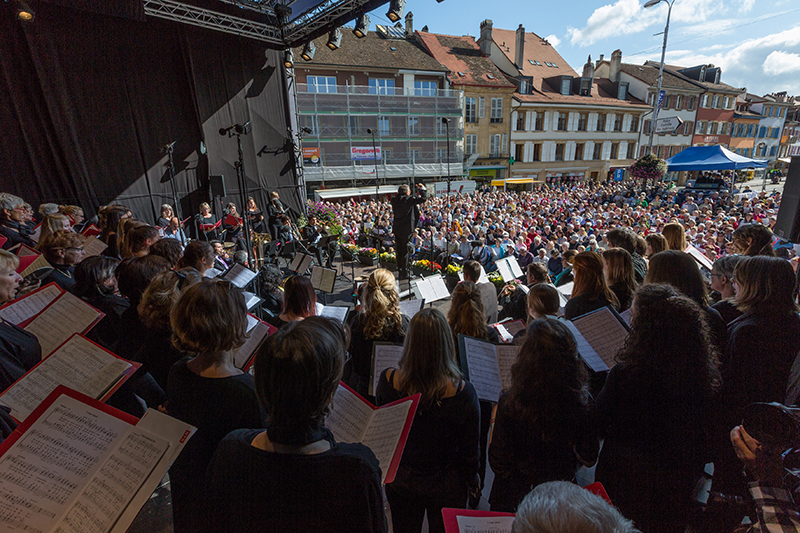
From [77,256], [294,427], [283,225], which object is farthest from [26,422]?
[283,225]

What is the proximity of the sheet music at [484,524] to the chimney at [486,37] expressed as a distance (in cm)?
3372

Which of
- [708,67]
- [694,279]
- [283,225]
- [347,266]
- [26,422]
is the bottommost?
[347,266]

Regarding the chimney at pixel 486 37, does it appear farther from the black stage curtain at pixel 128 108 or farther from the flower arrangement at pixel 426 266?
the flower arrangement at pixel 426 266

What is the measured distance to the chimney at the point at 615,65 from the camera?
30.9 m

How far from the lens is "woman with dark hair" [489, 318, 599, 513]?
152 cm

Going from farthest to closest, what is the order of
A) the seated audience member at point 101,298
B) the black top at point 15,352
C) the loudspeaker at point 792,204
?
the loudspeaker at point 792,204 → the seated audience member at point 101,298 → the black top at point 15,352

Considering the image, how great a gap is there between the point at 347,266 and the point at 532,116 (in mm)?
24676

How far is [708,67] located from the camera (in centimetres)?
3362

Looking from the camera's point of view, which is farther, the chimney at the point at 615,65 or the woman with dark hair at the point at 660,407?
the chimney at the point at 615,65

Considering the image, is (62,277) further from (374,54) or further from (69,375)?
(374,54)

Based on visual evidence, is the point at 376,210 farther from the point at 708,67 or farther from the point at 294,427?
the point at 708,67

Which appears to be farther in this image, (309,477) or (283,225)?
(283,225)

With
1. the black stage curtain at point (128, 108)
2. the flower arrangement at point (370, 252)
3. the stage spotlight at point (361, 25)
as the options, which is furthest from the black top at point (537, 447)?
the black stage curtain at point (128, 108)

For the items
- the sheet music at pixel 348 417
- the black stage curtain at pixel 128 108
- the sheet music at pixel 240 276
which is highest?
the black stage curtain at pixel 128 108
